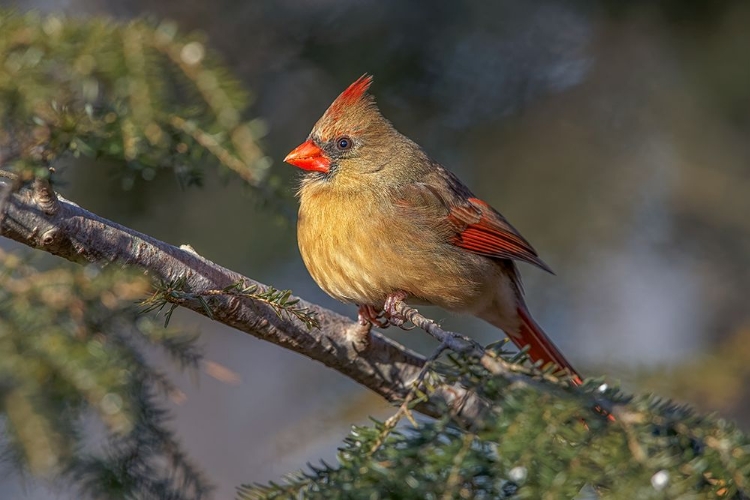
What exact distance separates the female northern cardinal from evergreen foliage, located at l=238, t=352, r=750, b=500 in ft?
4.84

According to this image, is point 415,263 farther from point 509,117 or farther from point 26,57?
point 26,57

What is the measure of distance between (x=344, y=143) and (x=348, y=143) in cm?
2

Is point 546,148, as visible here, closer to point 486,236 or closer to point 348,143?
point 486,236

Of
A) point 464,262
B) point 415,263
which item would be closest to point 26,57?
point 415,263

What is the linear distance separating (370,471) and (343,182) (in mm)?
2099

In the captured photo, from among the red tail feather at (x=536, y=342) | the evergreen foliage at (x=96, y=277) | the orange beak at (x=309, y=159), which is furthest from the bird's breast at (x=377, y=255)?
the evergreen foliage at (x=96, y=277)

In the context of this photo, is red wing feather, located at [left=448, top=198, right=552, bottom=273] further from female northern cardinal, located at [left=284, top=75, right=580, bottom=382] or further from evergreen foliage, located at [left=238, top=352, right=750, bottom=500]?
evergreen foliage, located at [left=238, top=352, right=750, bottom=500]

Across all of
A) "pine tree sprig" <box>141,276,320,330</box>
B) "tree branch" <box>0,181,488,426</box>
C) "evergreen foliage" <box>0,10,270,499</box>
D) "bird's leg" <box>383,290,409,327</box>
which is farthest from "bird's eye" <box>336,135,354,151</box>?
"pine tree sprig" <box>141,276,320,330</box>

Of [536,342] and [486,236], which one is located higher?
[486,236]

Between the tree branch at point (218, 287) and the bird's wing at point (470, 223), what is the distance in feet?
2.82

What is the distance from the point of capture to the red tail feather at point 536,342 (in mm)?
3568

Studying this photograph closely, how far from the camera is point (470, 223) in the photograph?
3.65 m

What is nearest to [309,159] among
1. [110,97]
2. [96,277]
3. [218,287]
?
[218,287]

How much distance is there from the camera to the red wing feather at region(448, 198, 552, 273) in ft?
11.9
